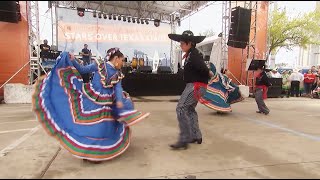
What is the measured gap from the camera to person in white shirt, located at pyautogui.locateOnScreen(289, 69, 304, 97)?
1324 centimetres

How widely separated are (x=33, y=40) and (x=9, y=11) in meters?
1.58

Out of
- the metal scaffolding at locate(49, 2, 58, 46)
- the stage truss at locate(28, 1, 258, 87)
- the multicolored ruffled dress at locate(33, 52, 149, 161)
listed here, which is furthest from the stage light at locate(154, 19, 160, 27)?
the multicolored ruffled dress at locate(33, 52, 149, 161)

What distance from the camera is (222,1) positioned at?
12.2 metres

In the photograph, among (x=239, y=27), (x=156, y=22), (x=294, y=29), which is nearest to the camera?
(x=239, y=27)

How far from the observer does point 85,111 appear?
10.6 feet

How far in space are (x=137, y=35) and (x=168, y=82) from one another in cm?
718

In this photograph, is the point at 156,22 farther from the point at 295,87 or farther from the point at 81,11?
the point at 295,87

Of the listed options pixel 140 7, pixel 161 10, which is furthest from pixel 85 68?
pixel 161 10

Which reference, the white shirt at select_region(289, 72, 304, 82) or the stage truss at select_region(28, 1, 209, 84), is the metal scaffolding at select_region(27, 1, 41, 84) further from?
the white shirt at select_region(289, 72, 304, 82)

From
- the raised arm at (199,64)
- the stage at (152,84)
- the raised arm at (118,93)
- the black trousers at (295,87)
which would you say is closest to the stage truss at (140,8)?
the stage at (152,84)

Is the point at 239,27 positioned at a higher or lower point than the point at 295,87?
higher

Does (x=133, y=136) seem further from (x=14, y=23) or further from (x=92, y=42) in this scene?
(x=92, y=42)

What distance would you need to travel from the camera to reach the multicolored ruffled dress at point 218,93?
657 centimetres

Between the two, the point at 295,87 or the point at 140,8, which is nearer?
the point at 295,87
